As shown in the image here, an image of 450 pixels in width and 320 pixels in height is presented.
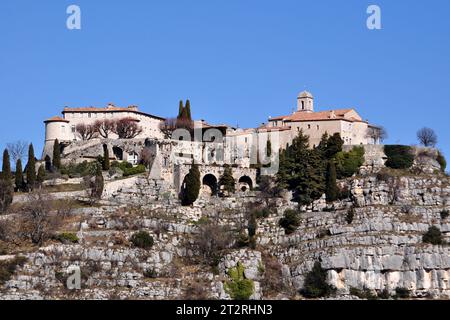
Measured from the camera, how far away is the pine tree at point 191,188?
9756 cm

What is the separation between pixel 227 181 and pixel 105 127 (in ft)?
57.0

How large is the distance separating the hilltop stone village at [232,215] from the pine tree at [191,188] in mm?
77

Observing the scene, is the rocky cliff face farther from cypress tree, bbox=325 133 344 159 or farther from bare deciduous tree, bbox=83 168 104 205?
cypress tree, bbox=325 133 344 159

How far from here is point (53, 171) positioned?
10312cm

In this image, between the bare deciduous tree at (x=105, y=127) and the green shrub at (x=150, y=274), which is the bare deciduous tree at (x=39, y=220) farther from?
the bare deciduous tree at (x=105, y=127)

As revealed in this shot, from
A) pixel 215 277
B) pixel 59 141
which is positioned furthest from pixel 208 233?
pixel 59 141

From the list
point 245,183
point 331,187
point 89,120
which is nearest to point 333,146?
point 331,187

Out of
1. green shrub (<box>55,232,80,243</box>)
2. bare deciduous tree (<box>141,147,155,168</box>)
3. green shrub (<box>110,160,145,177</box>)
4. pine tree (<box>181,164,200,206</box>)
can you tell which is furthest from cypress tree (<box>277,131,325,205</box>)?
green shrub (<box>55,232,80,243</box>)

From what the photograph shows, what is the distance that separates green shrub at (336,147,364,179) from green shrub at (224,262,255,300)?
14145 mm

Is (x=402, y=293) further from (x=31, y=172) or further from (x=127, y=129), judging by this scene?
(x=127, y=129)

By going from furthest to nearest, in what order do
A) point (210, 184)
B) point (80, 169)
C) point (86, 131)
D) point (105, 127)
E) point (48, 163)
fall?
point (86, 131), point (105, 127), point (48, 163), point (80, 169), point (210, 184)

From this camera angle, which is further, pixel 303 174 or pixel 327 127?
pixel 327 127

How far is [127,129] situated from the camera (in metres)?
112

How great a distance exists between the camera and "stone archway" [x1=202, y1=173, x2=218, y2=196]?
102m
